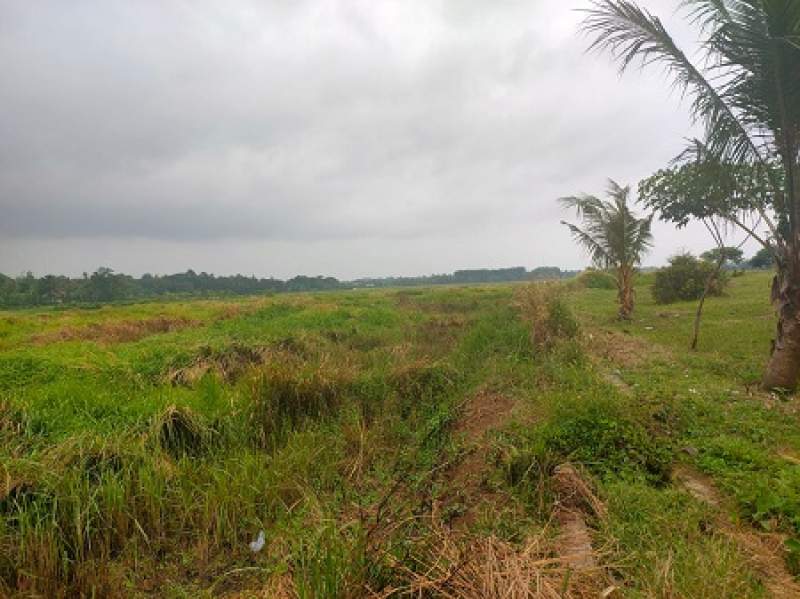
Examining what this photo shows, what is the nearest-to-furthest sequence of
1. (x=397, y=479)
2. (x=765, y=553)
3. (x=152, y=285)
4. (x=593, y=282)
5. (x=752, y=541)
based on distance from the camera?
(x=765, y=553) < (x=752, y=541) < (x=397, y=479) < (x=593, y=282) < (x=152, y=285)

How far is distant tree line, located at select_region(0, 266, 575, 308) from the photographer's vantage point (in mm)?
46497

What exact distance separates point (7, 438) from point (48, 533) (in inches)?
72.7

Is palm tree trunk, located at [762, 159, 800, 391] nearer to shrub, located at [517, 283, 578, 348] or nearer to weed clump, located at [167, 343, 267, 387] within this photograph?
shrub, located at [517, 283, 578, 348]

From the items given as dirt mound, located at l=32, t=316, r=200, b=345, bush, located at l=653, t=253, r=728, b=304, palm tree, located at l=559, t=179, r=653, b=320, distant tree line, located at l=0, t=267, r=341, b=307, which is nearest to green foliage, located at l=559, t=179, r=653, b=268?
palm tree, located at l=559, t=179, r=653, b=320

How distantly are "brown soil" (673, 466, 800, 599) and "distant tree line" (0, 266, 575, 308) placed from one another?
2629cm

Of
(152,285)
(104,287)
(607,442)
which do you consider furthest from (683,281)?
(152,285)

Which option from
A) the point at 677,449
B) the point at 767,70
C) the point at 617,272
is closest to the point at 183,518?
the point at 677,449

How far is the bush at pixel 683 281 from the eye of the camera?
716 inches

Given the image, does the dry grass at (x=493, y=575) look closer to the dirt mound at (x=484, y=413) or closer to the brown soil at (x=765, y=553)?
the brown soil at (x=765, y=553)

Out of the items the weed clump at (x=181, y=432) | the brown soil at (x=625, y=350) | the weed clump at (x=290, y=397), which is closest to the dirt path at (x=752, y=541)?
the brown soil at (x=625, y=350)

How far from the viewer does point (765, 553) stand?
2602 millimetres

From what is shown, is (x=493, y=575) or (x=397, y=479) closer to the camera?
(x=493, y=575)

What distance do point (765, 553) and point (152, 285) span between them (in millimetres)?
77804

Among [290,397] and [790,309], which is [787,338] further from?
[290,397]
